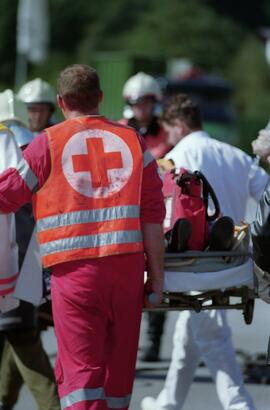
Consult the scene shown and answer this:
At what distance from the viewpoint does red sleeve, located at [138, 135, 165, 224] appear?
6.14m

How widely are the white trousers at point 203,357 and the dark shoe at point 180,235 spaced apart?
1.47 meters

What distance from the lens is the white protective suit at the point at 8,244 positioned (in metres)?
6.75

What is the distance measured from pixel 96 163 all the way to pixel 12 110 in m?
1.83

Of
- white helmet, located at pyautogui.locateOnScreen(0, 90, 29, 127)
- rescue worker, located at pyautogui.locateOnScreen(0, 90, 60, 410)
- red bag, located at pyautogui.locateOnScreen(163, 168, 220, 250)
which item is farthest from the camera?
white helmet, located at pyautogui.locateOnScreen(0, 90, 29, 127)

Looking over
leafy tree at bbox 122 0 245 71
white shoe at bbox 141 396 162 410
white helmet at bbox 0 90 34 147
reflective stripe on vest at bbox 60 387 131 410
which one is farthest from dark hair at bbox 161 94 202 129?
leafy tree at bbox 122 0 245 71

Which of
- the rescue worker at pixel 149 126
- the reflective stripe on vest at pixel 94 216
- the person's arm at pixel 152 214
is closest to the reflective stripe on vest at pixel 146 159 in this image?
the person's arm at pixel 152 214

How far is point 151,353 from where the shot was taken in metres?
10.4

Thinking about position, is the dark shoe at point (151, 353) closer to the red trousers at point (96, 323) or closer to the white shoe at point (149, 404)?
the white shoe at point (149, 404)

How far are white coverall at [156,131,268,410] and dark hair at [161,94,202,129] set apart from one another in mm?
120

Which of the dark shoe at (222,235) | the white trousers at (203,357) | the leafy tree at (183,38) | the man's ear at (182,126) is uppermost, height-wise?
the leafy tree at (183,38)

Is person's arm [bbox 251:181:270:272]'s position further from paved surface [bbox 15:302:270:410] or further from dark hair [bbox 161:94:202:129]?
paved surface [bbox 15:302:270:410]

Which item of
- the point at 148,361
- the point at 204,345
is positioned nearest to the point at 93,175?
the point at 204,345

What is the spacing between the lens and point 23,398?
889cm

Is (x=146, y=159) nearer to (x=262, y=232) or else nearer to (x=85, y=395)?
(x=262, y=232)
